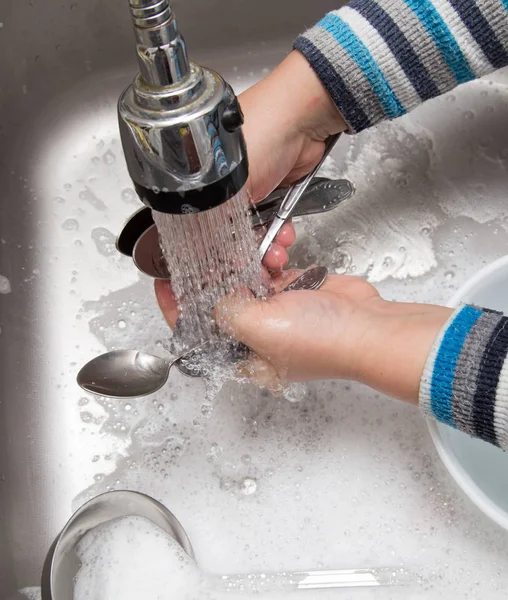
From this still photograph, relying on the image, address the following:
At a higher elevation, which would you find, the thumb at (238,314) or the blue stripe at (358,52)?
the blue stripe at (358,52)

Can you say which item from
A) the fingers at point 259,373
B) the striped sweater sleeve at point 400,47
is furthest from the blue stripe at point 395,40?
the fingers at point 259,373

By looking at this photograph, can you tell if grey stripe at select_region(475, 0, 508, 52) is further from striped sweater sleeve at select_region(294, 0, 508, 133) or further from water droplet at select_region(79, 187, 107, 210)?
water droplet at select_region(79, 187, 107, 210)

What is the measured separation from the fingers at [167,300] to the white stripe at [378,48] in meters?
0.25

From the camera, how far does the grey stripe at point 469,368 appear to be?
414 mm

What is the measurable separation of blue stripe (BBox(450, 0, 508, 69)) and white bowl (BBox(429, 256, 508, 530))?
0.17 meters

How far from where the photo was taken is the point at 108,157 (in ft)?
2.27

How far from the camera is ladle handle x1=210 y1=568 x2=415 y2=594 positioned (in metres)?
0.54

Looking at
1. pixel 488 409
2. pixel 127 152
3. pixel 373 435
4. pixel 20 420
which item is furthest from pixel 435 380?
pixel 20 420

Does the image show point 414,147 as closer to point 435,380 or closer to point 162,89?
point 435,380

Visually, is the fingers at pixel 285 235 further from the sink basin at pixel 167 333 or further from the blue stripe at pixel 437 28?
the blue stripe at pixel 437 28

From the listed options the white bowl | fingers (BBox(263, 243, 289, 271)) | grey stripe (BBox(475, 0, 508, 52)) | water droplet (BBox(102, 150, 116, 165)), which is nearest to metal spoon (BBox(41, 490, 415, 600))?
the white bowl

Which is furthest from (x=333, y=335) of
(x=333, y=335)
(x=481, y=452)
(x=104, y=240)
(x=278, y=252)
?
(x=104, y=240)

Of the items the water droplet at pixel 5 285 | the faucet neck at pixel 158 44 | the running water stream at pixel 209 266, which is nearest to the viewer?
the faucet neck at pixel 158 44

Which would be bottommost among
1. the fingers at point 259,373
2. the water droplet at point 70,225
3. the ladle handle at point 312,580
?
the ladle handle at point 312,580
